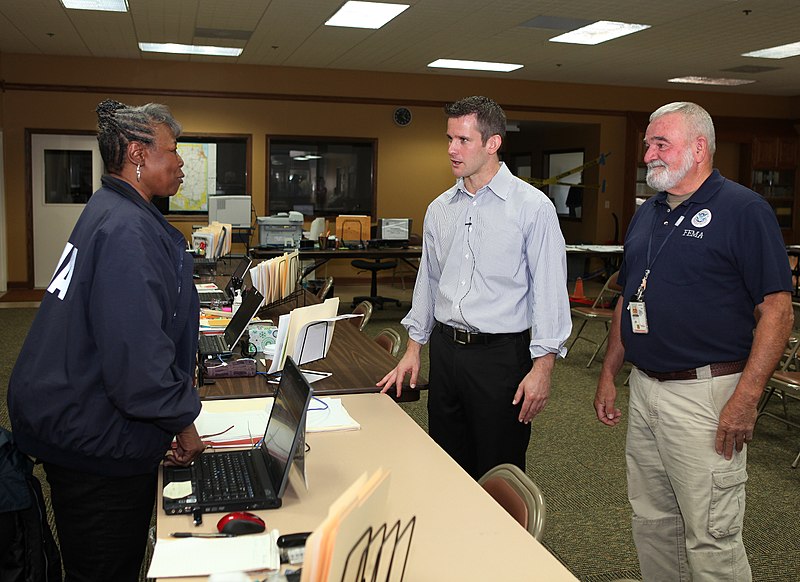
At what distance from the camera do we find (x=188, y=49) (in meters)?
10.4

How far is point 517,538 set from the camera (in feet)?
5.72

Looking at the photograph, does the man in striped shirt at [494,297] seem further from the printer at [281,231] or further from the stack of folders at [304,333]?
the printer at [281,231]

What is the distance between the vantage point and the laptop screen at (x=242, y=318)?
3.52 m

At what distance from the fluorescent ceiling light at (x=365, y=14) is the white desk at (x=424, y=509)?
6.28 m

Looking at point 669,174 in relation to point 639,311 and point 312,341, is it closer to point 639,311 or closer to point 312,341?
point 639,311

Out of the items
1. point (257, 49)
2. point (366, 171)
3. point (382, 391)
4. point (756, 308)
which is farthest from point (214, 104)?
point (756, 308)

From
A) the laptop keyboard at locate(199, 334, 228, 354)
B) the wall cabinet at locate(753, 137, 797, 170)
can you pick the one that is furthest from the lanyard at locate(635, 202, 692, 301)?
the wall cabinet at locate(753, 137, 797, 170)

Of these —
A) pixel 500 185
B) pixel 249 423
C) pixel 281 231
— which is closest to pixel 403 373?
pixel 249 423

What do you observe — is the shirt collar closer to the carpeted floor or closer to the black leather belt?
the black leather belt

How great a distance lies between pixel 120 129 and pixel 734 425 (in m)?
1.85

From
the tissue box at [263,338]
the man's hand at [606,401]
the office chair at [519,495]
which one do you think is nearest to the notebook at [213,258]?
the tissue box at [263,338]

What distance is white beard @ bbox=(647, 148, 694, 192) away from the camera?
Answer: 233cm

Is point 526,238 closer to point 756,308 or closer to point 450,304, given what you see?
point 450,304

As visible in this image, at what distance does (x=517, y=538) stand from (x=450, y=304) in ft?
3.97
